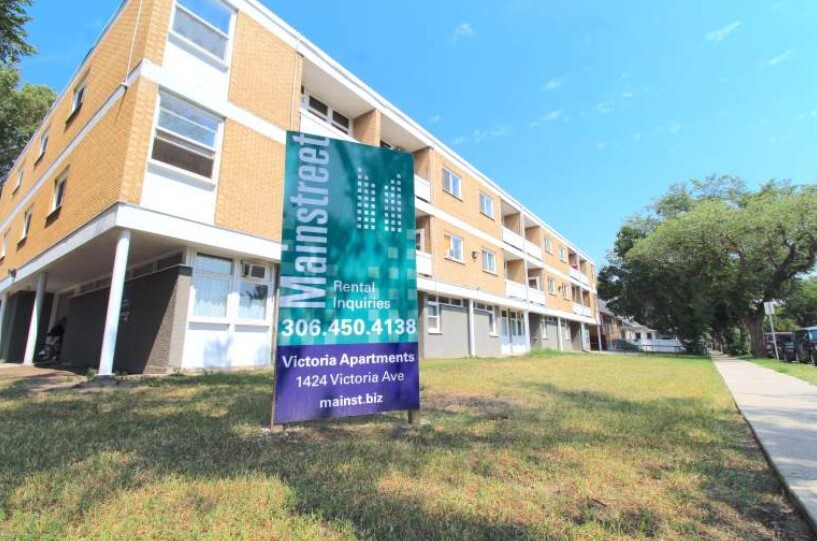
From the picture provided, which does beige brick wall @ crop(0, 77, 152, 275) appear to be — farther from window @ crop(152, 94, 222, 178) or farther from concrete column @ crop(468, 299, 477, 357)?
concrete column @ crop(468, 299, 477, 357)

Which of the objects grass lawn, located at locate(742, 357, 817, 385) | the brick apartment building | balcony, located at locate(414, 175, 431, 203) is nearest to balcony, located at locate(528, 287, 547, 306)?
balcony, located at locate(414, 175, 431, 203)

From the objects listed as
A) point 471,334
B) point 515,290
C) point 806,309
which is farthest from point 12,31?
point 806,309

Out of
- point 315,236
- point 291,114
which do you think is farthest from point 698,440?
point 291,114

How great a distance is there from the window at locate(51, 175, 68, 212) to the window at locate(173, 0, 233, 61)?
19.9 feet

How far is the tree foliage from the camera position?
24.1 m

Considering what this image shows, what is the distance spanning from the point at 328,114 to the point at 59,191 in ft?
30.5

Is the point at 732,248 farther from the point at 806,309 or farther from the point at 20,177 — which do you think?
the point at 806,309

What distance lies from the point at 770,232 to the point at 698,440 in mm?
26692

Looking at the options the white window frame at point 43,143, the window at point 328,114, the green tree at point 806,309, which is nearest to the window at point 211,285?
the window at point 328,114

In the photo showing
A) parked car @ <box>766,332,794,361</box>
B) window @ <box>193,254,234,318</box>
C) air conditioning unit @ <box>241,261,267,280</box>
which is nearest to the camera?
window @ <box>193,254,234,318</box>

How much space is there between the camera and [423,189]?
1931 cm

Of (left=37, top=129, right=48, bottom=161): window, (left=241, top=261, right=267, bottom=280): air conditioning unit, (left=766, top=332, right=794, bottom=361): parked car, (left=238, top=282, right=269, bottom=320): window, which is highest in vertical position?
(left=37, top=129, right=48, bottom=161): window

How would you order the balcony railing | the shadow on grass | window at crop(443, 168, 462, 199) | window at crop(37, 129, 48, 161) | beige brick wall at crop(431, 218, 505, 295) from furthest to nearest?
1. the balcony railing
2. window at crop(443, 168, 462, 199)
3. beige brick wall at crop(431, 218, 505, 295)
4. window at crop(37, 129, 48, 161)
5. the shadow on grass

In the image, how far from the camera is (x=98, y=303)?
13820mm
